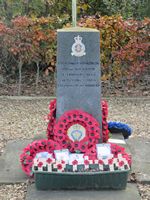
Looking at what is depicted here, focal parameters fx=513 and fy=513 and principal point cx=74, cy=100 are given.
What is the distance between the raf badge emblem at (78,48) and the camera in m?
4.77

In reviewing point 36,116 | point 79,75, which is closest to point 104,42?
point 36,116

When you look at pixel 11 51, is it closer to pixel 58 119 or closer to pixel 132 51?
pixel 132 51

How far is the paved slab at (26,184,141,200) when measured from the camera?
14.3ft

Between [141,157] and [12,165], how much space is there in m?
1.35

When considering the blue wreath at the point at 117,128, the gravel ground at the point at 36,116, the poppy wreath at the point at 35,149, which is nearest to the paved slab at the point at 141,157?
the blue wreath at the point at 117,128

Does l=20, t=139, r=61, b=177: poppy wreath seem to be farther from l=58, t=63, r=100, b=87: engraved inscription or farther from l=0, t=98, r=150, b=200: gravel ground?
l=0, t=98, r=150, b=200: gravel ground

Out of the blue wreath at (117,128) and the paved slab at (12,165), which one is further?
the blue wreath at (117,128)

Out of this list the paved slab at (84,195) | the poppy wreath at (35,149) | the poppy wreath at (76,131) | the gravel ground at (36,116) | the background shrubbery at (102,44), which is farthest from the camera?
the background shrubbery at (102,44)

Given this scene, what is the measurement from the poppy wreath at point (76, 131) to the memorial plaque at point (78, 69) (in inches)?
4.3

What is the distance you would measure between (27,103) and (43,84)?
0.98m

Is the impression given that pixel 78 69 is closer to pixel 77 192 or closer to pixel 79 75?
pixel 79 75

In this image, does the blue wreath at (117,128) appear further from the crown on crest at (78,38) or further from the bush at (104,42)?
the bush at (104,42)

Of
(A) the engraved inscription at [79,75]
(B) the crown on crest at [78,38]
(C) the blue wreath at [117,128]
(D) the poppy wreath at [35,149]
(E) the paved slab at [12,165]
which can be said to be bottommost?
(E) the paved slab at [12,165]

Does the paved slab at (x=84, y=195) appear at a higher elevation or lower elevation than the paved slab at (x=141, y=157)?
lower
